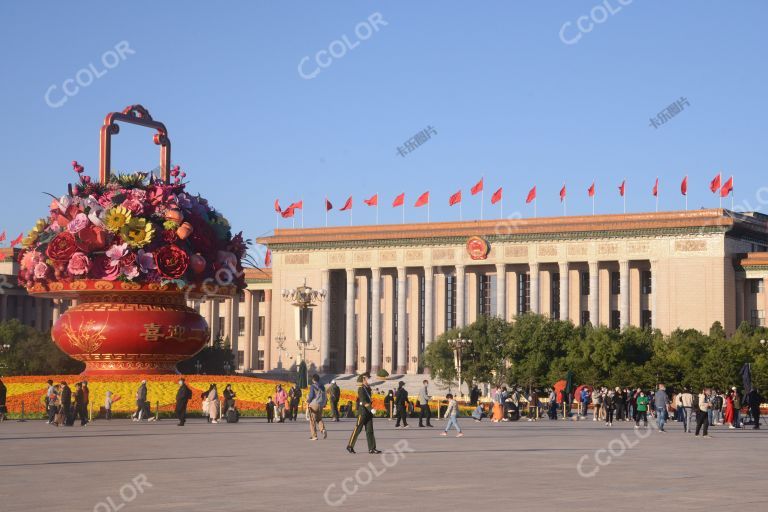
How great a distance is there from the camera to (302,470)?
70.8 ft

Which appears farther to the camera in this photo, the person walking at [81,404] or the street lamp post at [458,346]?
the street lamp post at [458,346]

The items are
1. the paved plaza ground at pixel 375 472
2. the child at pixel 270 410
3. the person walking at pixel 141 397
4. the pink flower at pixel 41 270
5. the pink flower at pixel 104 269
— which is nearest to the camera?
the paved plaza ground at pixel 375 472

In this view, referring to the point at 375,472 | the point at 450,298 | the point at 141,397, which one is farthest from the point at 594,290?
the point at 375,472

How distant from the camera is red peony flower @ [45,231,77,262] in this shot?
154ft

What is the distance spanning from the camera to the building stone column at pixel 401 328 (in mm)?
→ 100250

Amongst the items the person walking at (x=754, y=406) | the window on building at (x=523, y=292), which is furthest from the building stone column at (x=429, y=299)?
the person walking at (x=754, y=406)

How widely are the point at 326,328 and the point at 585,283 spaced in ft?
66.6

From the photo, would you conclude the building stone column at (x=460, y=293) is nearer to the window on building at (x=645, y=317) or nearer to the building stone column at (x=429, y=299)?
the building stone column at (x=429, y=299)

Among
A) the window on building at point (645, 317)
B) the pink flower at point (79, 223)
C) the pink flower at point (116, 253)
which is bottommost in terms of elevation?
the pink flower at point (116, 253)

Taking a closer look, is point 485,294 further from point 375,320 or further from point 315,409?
point 315,409

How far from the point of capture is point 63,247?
47.2m

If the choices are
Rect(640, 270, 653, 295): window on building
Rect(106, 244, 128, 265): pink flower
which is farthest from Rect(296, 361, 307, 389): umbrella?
Rect(640, 270, 653, 295): window on building

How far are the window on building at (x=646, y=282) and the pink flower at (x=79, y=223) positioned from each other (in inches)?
2286

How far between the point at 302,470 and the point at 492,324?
5699cm
